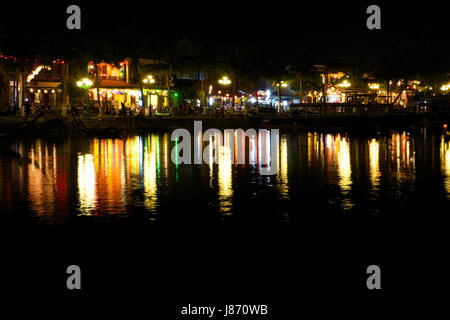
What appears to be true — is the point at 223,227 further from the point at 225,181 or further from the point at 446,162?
the point at 446,162

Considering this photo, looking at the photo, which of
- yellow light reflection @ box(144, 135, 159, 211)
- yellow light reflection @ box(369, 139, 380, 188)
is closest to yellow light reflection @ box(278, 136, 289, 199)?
yellow light reflection @ box(369, 139, 380, 188)

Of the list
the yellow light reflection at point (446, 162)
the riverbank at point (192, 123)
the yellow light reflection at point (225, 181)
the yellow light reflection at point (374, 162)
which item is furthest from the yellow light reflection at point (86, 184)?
the riverbank at point (192, 123)

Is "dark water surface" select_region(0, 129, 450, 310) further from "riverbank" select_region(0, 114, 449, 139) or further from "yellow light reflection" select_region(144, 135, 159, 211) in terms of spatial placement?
"riverbank" select_region(0, 114, 449, 139)

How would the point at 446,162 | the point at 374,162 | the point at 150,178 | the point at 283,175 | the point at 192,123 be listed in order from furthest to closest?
1. the point at 192,123
2. the point at 374,162
3. the point at 446,162
4. the point at 283,175
5. the point at 150,178

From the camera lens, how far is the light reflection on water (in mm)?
15539

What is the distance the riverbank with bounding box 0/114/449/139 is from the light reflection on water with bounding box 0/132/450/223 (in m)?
9.10

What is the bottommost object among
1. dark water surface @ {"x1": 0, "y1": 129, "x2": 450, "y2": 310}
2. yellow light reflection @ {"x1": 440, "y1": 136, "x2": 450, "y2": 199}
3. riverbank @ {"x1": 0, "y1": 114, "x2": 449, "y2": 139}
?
dark water surface @ {"x1": 0, "y1": 129, "x2": 450, "y2": 310}

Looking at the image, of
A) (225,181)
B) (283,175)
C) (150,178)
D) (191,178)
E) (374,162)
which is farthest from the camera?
(374,162)

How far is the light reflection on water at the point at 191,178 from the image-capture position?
15539 millimetres

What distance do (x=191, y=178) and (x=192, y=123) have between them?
3394 cm

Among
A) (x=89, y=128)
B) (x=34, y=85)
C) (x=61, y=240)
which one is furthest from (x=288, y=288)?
(x=34, y=85)

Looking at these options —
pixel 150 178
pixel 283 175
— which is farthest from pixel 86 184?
pixel 283 175

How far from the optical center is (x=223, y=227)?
12914mm
